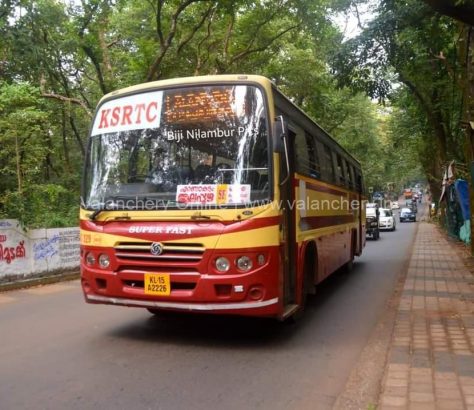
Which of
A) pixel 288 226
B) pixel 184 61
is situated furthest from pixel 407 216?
pixel 288 226

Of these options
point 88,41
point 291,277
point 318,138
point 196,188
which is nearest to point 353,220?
point 318,138

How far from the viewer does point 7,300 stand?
9828mm

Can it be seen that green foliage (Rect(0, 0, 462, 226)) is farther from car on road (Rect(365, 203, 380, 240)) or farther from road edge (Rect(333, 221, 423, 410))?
road edge (Rect(333, 221, 423, 410))

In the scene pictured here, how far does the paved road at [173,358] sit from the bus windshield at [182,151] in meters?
1.67

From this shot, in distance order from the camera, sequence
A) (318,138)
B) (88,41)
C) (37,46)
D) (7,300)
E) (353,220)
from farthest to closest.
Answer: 1. (88,41)
2. (37,46)
3. (353,220)
4. (7,300)
5. (318,138)

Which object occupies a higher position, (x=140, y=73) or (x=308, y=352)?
(x=140, y=73)

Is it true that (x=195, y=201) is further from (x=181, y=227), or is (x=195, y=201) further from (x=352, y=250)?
(x=352, y=250)

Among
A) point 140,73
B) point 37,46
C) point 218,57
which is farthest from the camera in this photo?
point 218,57

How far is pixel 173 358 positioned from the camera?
18.1 ft

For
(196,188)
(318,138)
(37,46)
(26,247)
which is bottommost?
(26,247)

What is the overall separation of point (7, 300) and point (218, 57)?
1324 centimetres

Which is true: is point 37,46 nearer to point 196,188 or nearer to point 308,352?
point 196,188

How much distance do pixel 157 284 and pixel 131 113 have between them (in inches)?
82.5

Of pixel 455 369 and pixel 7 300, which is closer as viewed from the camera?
pixel 455 369
